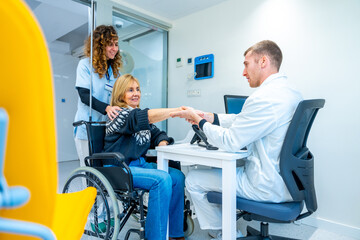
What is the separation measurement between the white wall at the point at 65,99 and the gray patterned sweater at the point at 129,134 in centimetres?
345

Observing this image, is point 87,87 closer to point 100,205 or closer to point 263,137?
point 100,205

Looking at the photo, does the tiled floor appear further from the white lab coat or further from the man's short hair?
the man's short hair

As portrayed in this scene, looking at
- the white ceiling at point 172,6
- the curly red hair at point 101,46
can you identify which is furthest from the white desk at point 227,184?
the white ceiling at point 172,6

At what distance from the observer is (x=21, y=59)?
310mm

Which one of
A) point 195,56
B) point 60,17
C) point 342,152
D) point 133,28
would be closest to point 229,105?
point 342,152

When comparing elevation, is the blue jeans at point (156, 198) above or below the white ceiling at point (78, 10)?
below

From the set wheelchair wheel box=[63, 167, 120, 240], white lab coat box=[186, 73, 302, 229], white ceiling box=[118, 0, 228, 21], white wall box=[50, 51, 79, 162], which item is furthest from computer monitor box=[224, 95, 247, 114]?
white wall box=[50, 51, 79, 162]

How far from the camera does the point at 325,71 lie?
2096 mm

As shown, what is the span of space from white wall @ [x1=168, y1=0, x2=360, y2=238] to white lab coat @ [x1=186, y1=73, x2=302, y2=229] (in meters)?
1.02

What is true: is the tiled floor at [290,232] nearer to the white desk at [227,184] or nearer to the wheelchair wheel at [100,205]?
the wheelchair wheel at [100,205]

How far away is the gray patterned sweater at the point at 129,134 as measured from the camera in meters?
1.43

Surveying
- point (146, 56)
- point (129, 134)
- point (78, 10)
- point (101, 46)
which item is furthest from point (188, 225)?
point (78, 10)

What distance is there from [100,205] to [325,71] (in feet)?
6.96

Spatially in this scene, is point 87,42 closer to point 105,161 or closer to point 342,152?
point 105,161
